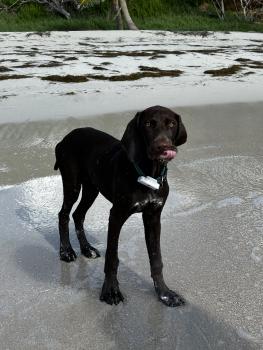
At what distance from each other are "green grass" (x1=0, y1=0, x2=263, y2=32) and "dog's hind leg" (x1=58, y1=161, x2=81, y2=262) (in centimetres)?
1915

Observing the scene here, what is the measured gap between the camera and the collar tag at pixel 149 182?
10.3 feet

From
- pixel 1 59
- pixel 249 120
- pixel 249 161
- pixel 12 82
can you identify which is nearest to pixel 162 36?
pixel 1 59

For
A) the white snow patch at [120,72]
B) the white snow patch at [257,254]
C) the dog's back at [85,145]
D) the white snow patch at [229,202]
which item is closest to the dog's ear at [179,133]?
the dog's back at [85,145]

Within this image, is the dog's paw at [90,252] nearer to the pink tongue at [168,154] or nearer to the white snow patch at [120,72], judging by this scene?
the pink tongue at [168,154]

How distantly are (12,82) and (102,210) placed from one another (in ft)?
21.6

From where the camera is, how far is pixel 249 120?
8523mm

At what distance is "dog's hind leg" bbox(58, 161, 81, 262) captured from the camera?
3975mm

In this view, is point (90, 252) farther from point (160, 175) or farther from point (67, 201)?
point (160, 175)

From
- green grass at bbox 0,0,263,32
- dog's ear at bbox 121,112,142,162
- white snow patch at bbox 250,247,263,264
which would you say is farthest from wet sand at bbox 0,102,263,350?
green grass at bbox 0,0,263,32

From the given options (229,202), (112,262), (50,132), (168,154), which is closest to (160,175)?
(168,154)

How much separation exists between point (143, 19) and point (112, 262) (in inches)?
946

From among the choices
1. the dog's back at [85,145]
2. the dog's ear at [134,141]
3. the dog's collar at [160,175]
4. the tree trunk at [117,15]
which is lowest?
the tree trunk at [117,15]

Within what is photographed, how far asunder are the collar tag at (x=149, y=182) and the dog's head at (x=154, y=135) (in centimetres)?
11

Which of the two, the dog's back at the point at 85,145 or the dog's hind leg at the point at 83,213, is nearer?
the dog's back at the point at 85,145
